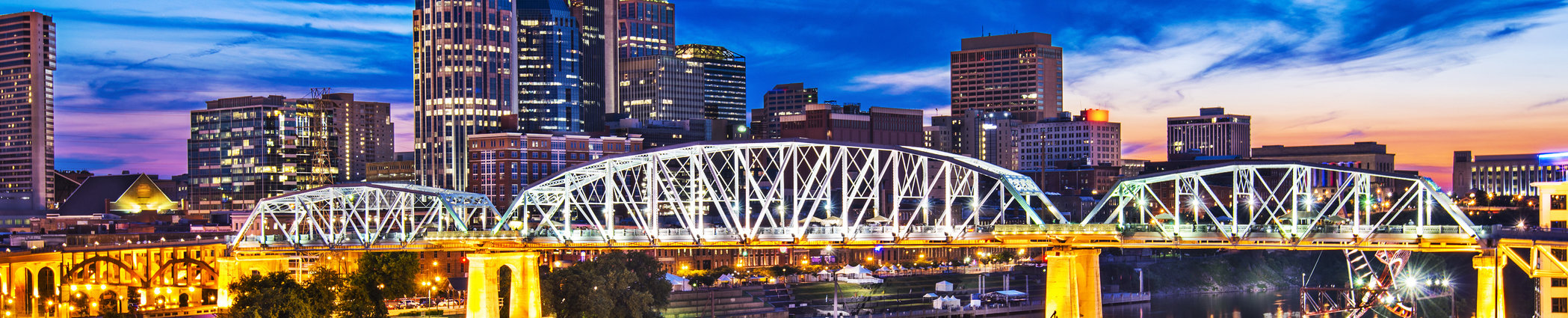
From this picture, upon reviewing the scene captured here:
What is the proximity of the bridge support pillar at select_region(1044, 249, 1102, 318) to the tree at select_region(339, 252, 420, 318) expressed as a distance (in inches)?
2110

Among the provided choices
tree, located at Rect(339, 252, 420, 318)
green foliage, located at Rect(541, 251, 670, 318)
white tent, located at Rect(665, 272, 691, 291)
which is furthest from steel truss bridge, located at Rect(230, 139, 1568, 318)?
white tent, located at Rect(665, 272, 691, 291)

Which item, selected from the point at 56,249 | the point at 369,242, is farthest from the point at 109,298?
the point at 369,242

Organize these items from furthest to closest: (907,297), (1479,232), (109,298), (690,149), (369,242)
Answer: (907,297)
(109,298)
(369,242)
(690,149)
(1479,232)

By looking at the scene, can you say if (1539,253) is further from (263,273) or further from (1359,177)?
(263,273)

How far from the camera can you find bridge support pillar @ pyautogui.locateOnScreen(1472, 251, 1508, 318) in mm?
109250

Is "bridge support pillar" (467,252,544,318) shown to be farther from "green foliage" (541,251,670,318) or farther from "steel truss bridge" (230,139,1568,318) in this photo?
"green foliage" (541,251,670,318)

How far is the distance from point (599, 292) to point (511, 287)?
10.5m

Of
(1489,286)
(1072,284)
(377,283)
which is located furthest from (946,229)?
(377,283)

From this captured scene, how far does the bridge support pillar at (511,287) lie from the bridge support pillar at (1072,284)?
140 ft

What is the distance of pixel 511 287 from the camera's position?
13300cm

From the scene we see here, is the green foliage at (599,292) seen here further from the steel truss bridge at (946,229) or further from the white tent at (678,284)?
the white tent at (678,284)

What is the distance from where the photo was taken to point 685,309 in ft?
561

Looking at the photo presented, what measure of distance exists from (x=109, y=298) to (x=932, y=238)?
84789 mm

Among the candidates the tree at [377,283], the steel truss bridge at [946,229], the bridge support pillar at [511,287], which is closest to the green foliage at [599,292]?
the steel truss bridge at [946,229]
